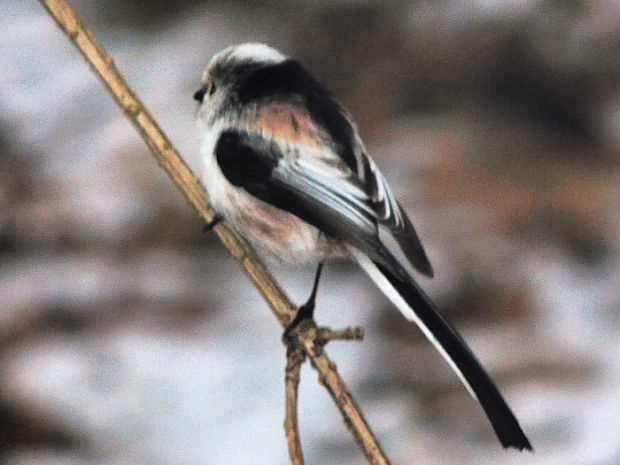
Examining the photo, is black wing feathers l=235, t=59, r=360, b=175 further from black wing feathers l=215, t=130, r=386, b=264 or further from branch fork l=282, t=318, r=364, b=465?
branch fork l=282, t=318, r=364, b=465

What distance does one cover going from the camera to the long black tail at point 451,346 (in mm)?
891

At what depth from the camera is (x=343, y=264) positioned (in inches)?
69.7

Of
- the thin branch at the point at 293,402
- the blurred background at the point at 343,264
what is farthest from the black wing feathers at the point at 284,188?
the blurred background at the point at 343,264

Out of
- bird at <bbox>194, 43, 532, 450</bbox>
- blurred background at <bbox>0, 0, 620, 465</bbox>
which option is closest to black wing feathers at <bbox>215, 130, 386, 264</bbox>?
bird at <bbox>194, 43, 532, 450</bbox>

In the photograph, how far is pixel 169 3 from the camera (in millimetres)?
2084

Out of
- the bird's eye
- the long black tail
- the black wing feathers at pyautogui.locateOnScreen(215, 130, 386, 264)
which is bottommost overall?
the long black tail

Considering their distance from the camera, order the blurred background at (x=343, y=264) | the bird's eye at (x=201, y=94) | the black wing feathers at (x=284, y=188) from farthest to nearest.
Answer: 1. the blurred background at (x=343, y=264)
2. the bird's eye at (x=201, y=94)
3. the black wing feathers at (x=284, y=188)

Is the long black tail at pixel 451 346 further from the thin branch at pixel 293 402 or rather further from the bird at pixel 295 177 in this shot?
the thin branch at pixel 293 402

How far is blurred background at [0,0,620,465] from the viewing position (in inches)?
59.9

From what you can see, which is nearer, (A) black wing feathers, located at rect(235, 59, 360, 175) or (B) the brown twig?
(B) the brown twig

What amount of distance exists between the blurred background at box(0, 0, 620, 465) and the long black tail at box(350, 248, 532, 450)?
555 millimetres

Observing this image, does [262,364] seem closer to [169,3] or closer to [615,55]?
[169,3]

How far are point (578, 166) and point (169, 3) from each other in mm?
924

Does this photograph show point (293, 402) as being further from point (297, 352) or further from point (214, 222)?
point (214, 222)
